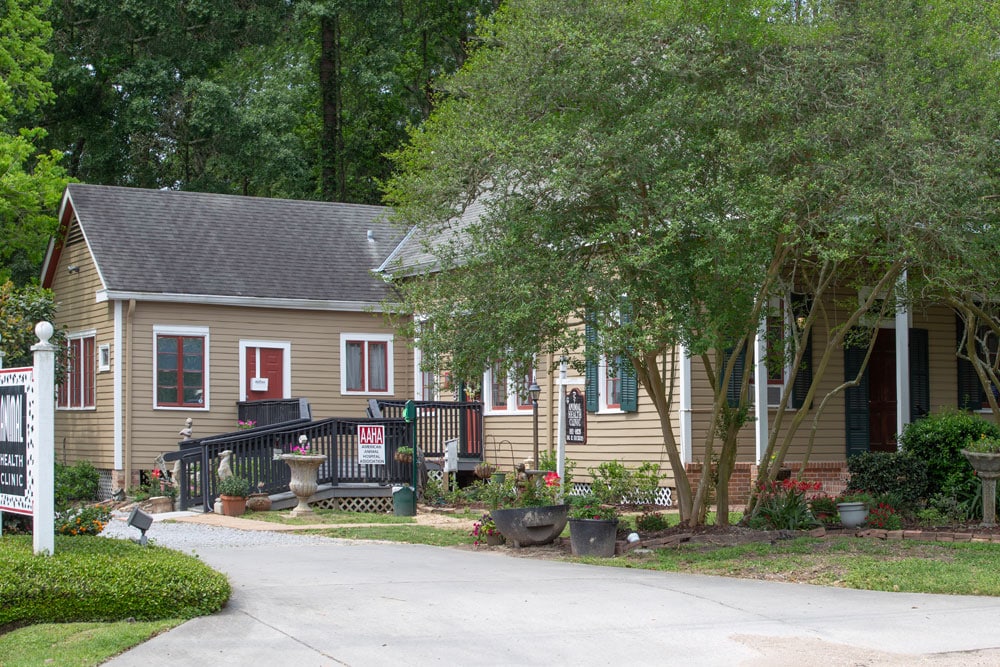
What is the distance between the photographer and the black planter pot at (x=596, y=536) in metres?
13.4

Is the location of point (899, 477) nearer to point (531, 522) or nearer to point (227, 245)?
point (531, 522)

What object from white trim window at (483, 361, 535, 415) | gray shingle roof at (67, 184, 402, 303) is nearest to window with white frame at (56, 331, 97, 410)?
gray shingle roof at (67, 184, 402, 303)

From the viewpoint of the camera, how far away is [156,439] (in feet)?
78.9

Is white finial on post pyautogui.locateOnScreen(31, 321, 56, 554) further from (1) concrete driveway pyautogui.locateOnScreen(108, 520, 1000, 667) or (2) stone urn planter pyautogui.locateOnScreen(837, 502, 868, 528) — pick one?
(2) stone urn planter pyautogui.locateOnScreen(837, 502, 868, 528)

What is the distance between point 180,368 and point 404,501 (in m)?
7.02

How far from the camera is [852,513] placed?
14.6 metres

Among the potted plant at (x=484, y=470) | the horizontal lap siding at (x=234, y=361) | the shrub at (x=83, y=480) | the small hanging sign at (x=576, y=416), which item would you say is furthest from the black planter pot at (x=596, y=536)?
the shrub at (x=83, y=480)

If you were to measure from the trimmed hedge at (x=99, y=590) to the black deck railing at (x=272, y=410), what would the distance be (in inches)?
517

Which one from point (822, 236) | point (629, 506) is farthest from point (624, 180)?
point (629, 506)

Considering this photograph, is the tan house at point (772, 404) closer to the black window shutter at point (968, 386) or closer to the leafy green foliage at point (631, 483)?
the black window shutter at point (968, 386)

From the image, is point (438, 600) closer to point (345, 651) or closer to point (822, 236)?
point (345, 651)

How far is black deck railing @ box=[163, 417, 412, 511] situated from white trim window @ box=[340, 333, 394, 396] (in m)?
5.26

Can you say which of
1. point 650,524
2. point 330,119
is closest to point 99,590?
point 650,524

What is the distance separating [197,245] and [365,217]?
4580 millimetres
